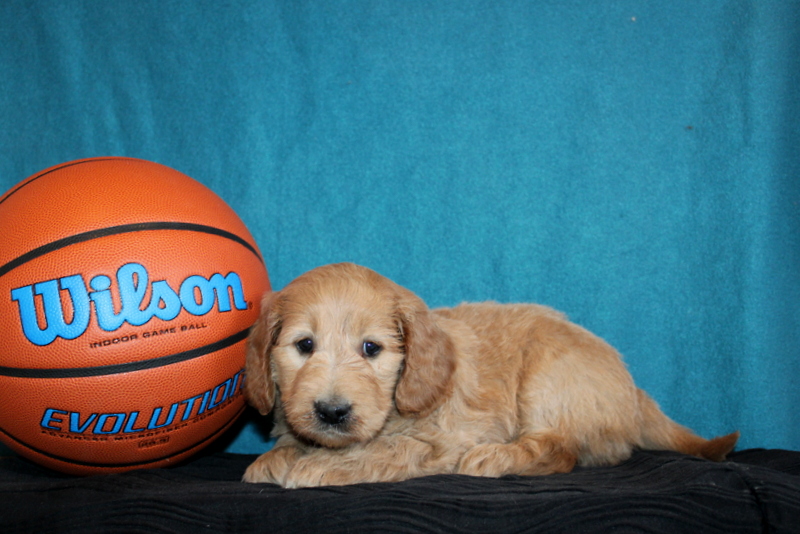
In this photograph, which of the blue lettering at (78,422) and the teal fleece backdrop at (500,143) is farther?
the teal fleece backdrop at (500,143)

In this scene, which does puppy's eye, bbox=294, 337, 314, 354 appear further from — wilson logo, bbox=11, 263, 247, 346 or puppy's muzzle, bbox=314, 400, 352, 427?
wilson logo, bbox=11, 263, 247, 346

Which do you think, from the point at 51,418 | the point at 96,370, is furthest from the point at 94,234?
the point at 51,418

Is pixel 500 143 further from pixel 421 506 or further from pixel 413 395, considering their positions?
pixel 421 506

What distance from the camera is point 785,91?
11.0 ft

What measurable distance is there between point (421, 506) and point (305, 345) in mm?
876

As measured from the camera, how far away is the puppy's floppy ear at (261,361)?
2.37m

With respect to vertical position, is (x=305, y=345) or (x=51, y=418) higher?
(x=305, y=345)

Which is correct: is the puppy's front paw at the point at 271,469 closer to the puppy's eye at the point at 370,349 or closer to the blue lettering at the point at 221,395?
the blue lettering at the point at 221,395

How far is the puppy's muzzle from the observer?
2.15 metres

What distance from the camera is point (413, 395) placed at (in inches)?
94.8

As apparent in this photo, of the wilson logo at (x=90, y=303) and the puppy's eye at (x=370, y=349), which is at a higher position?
the wilson logo at (x=90, y=303)

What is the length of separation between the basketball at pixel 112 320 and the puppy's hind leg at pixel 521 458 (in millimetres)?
1093

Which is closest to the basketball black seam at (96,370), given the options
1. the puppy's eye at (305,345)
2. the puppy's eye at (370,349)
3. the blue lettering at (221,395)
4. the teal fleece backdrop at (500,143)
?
the blue lettering at (221,395)

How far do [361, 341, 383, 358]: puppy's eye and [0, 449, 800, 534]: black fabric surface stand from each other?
1.82 ft
